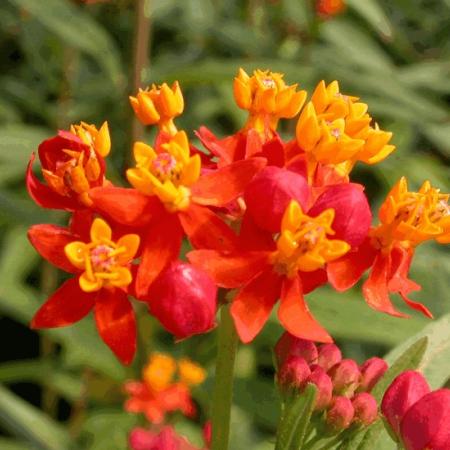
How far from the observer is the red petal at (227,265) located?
1571mm

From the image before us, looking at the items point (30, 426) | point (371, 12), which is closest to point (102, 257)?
point (371, 12)

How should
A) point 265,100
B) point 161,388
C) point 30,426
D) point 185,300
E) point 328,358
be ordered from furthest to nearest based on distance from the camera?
point 161,388, point 30,426, point 265,100, point 328,358, point 185,300

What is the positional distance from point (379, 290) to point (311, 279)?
116 mm

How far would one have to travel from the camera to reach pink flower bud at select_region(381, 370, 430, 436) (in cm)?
167

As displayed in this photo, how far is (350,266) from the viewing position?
1.67 m

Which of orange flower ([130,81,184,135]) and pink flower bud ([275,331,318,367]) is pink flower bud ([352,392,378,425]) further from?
orange flower ([130,81,184,135])

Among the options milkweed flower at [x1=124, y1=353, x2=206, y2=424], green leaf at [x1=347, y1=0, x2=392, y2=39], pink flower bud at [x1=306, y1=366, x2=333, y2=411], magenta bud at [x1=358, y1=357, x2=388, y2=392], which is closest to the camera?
pink flower bud at [x1=306, y1=366, x2=333, y2=411]

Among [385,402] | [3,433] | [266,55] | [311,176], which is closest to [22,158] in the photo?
[266,55]

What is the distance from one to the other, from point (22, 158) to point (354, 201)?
6.77 feet

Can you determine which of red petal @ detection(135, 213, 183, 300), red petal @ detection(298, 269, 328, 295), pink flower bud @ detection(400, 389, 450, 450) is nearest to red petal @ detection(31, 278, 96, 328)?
red petal @ detection(135, 213, 183, 300)

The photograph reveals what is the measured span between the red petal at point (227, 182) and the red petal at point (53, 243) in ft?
0.77

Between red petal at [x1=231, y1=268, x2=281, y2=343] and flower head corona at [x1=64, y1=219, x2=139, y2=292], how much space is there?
190 millimetres

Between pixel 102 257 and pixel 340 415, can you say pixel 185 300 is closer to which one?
pixel 102 257

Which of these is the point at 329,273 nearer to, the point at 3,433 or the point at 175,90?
the point at 175,90
